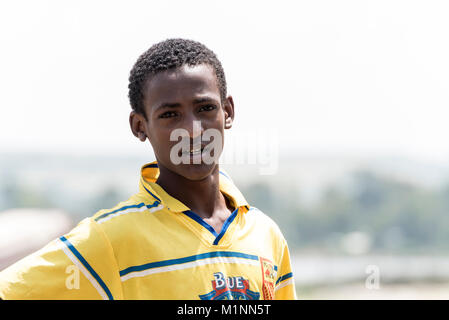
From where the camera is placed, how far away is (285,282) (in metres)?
2.27

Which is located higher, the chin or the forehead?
the forehead

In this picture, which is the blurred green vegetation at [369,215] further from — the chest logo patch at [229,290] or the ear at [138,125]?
the chest logo patch at [229,290]

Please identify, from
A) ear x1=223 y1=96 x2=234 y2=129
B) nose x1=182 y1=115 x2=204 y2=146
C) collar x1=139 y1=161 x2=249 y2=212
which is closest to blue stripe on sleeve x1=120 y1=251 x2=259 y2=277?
collar x1=139 y1=161 x2=249 y2=212

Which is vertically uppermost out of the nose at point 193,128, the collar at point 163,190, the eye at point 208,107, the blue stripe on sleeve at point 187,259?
the eye at point 208,107

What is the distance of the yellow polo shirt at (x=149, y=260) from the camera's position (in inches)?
70.4

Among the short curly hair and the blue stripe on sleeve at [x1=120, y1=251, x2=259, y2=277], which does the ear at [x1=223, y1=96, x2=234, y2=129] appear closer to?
the short curly hair

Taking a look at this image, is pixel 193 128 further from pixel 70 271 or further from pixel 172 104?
pixel 70 271

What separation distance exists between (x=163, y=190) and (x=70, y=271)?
437mm

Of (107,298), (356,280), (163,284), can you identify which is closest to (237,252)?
(163,284)

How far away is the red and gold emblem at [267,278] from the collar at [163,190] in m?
0.24

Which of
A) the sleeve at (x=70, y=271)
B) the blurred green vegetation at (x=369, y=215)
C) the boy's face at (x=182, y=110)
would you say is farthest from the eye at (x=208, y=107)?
the blurred green vegetation at (x=369, y=215)

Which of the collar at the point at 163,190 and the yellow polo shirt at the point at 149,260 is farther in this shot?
the collar at the point at 163,190

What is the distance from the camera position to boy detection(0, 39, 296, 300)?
182 cm
